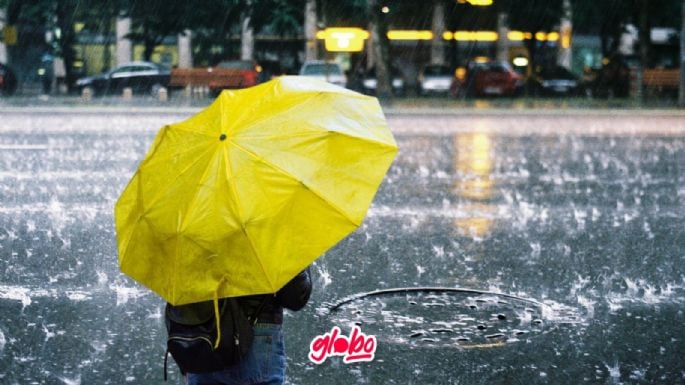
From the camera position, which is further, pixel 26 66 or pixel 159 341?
pixel 26 66

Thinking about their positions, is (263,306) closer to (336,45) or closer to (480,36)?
(336,45)

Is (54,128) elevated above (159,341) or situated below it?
below

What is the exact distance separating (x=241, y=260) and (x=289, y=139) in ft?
1.33

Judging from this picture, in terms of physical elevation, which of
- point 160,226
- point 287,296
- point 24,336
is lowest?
point 24,336

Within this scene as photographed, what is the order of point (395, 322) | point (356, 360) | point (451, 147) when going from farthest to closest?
point (451, 147), point (395, 322), point (356, 360)

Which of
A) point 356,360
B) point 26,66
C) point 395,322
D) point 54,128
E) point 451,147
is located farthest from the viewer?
point 26,66

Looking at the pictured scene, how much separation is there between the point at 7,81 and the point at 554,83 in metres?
21.3

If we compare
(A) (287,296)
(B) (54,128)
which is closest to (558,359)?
(A) (287,296)

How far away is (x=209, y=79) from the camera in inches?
1459

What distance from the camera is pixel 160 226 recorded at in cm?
307

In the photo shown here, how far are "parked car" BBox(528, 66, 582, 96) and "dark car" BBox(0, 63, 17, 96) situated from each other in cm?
2018

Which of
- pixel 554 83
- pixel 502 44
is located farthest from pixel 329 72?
pixel 502 44

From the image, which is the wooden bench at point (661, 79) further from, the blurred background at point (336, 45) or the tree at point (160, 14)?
the tree at point (160, 14)

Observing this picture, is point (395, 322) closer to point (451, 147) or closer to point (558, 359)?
point (558, 359)
